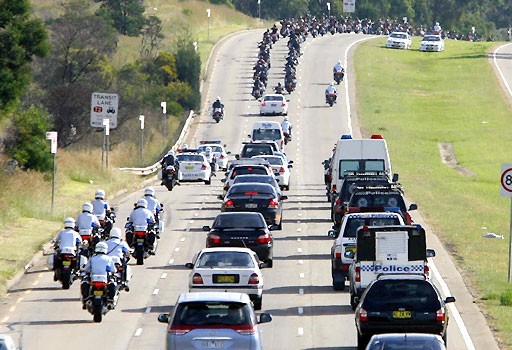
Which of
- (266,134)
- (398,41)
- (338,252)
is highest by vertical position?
(338,252)

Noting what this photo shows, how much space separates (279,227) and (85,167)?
17581 millimetres

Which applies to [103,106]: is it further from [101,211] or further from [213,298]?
[213,298]

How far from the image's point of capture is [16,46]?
48.8 metres

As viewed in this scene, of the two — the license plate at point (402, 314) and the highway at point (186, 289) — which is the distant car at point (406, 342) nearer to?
the license plate at point (402, 314)

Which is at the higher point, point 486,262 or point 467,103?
point 486,262

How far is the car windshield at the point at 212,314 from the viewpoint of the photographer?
19.4m

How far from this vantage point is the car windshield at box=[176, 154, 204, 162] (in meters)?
56.0

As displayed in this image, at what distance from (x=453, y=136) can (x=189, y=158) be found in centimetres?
2964

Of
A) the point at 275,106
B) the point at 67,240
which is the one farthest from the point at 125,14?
the point at 67,240

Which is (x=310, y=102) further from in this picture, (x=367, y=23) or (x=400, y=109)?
(x=367, y=23)

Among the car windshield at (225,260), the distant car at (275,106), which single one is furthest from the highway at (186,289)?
the distant car at (275,106)

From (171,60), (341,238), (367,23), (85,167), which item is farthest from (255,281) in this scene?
(367,23)

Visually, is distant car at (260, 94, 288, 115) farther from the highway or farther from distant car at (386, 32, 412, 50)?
distant car at (386, 32, 412, 50)

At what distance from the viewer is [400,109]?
9250 centimetres
